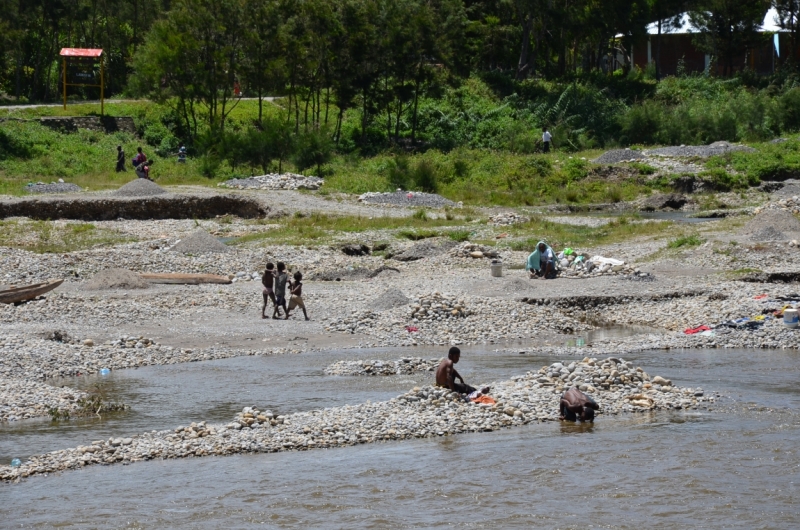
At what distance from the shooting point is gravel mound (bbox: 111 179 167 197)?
136 feet

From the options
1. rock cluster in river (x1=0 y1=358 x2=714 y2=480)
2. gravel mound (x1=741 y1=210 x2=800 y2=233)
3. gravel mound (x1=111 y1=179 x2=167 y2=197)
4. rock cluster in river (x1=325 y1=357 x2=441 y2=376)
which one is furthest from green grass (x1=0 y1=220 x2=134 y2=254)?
rock cluster in river (x1=0 y1=358 x2=714 y2=480)

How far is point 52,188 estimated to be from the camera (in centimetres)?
4309

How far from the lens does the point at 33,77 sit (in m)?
67.6

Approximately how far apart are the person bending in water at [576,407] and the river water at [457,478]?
0.71 feet

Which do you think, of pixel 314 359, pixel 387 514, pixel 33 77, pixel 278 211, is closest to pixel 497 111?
pixel 278 211

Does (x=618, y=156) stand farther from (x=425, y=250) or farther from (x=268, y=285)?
(x=268, y=285)

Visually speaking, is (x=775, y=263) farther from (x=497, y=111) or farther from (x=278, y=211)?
(x=497, y=111)

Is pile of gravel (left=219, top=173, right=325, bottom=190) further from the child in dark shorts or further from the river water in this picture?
the river water

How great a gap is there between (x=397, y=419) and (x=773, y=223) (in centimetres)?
1932

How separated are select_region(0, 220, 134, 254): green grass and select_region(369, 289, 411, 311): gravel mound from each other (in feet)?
42.1

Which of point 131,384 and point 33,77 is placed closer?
point 131,384

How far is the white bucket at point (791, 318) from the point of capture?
21297mm

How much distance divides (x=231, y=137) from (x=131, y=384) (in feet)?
110

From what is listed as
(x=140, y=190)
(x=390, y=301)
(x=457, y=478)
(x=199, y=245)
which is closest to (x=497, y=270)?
(x=390, y=301)
